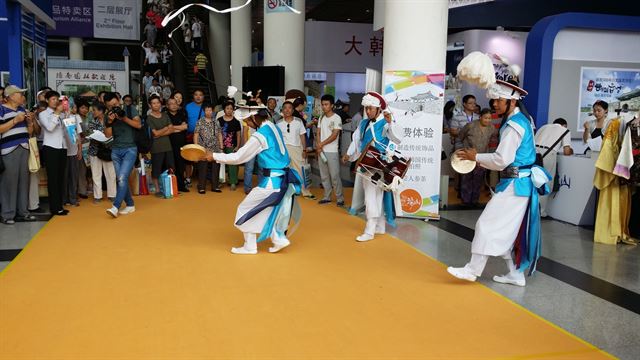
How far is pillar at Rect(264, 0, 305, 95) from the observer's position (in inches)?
451

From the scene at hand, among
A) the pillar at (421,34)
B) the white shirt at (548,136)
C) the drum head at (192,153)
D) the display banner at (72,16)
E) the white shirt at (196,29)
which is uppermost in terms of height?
the display banner at (72,16)

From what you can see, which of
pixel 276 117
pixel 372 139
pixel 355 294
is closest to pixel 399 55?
pixel 372 139

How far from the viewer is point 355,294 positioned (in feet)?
14.5

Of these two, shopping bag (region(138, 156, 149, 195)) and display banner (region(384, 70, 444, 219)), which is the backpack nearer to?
shopping bag (region(138, 156, 149, 195))

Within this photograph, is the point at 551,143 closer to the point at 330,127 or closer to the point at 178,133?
the point at 330,127

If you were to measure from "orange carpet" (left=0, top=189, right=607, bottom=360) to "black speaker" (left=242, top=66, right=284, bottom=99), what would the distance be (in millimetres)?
Result: 5179

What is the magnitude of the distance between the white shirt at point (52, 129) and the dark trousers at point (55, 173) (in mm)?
67

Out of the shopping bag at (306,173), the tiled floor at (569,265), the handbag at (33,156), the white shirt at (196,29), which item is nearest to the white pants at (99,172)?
the handbag at (33,156)

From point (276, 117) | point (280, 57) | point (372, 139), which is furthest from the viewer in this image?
point (280, 57)

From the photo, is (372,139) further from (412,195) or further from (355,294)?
(355,294)

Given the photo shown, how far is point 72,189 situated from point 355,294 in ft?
17.1

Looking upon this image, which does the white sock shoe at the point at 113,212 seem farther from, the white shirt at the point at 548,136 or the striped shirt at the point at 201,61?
the striped shirt at the point at 201,61

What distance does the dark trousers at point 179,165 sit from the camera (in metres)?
9.19

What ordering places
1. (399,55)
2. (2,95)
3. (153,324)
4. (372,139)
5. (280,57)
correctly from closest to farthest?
(153,324)
(372,139)
(2,95)
(399,55)
(280,57)
